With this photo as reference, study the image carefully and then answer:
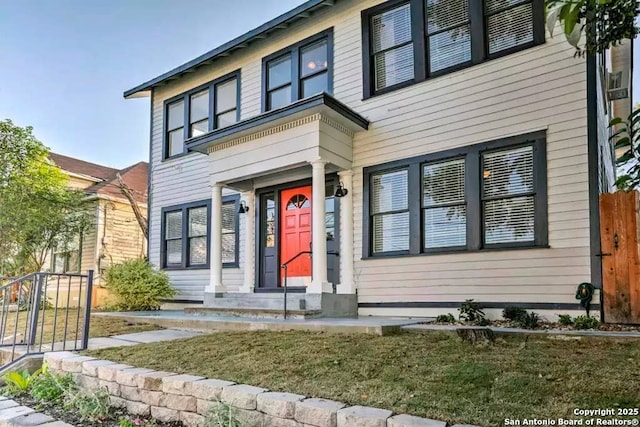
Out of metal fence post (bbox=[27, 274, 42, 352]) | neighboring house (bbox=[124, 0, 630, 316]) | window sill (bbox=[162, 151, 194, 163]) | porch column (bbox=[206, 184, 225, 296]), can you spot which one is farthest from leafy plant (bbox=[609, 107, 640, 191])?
window sill (bbox=[162, 151, 194, 163])

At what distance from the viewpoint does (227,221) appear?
9.67 m

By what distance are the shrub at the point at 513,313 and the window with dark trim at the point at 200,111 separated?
6.45 meters

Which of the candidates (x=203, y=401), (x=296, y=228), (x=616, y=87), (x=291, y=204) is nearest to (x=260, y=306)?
(x=296, y=228)

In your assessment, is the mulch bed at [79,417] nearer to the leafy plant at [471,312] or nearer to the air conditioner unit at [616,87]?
the leafy plant at [471,312]

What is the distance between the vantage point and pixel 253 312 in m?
7.09

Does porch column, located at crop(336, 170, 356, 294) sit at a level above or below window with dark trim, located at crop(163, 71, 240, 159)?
below

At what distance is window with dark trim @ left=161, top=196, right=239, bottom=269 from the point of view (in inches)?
375

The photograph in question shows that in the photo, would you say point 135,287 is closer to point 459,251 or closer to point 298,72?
point 298,72

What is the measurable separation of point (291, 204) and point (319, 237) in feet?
5.43

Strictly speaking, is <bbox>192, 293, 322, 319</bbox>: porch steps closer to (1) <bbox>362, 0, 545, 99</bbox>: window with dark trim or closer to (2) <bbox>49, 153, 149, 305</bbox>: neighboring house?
(1) <bbox>362, 0, 545, 99</bbox>: window with dark trim

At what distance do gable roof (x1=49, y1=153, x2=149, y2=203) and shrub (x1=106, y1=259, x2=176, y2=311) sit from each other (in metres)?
6.32

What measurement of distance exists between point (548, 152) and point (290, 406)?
4944 mm

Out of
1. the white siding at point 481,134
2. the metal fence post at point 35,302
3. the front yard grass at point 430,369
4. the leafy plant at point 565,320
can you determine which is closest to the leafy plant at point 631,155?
the white siding at point 481,134

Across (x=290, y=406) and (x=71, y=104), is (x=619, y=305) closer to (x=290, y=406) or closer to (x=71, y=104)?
(x=290, y=406)
